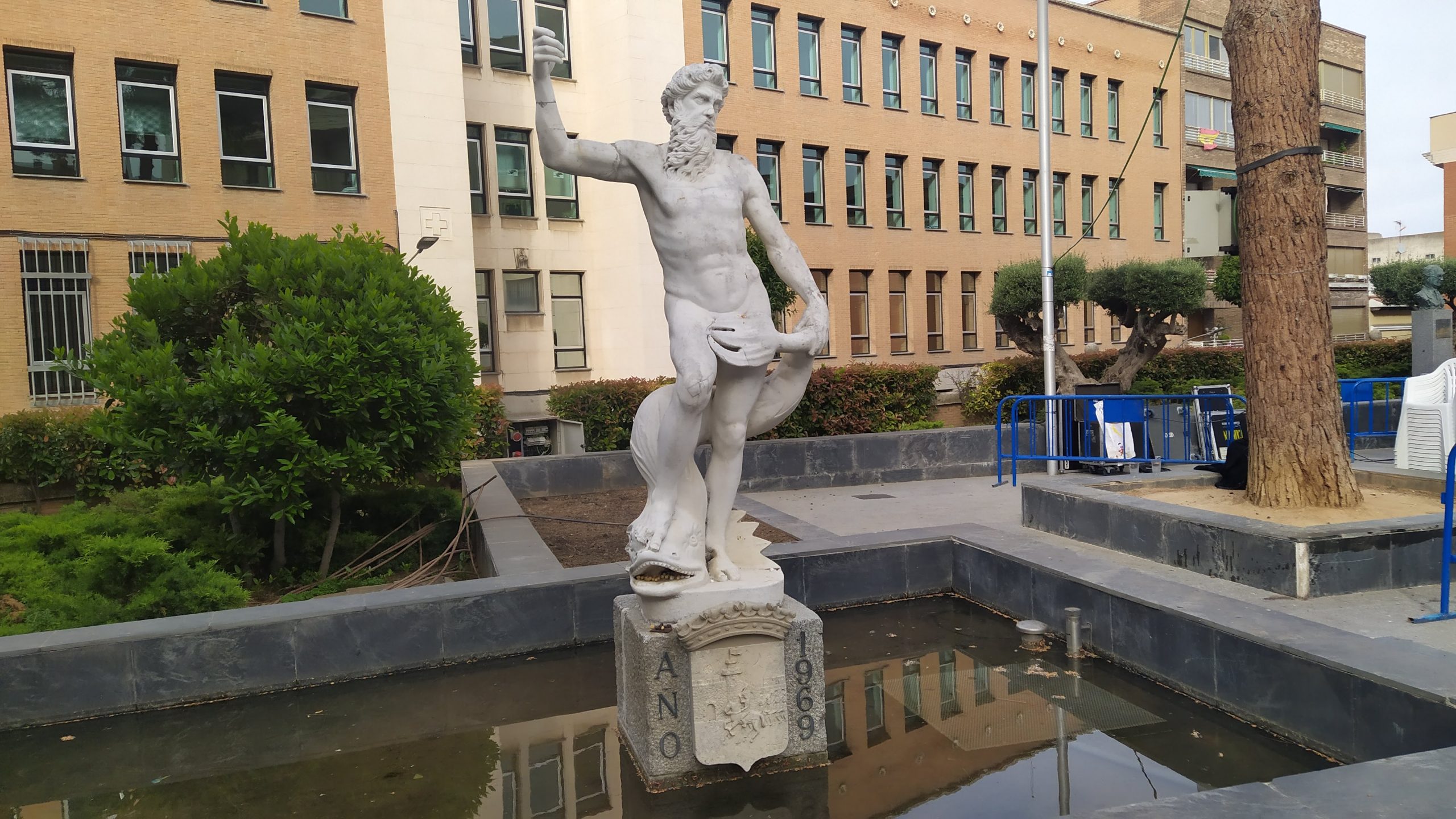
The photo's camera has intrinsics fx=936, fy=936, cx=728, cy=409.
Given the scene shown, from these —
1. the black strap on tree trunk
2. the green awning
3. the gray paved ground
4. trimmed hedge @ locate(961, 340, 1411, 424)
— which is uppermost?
the green awning

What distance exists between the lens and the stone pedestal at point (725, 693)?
3.84 m

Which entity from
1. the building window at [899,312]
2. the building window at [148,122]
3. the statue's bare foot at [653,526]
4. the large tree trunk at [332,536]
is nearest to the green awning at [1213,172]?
the building window at [899,312]

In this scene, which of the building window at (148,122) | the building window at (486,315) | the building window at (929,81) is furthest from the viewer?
the building window at (929,81)

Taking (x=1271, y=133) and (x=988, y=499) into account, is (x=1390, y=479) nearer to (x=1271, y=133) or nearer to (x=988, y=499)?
(x=1271, y=133)

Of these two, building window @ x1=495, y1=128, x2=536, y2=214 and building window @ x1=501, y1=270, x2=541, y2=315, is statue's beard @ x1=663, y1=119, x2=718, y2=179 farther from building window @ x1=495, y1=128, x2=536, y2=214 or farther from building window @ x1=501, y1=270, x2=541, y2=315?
building window @ x1=495, y1=128, x2=536, y2=214

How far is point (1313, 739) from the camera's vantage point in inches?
154

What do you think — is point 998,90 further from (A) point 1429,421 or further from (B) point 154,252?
(B) point 154,252

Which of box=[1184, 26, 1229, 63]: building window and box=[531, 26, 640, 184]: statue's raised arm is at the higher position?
box=[1184, 26, 1229, 63]: building window

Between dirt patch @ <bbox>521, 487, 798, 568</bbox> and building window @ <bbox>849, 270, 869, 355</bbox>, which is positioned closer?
dirt patch @ <bbox>521, 487, 798, 568</bbox>

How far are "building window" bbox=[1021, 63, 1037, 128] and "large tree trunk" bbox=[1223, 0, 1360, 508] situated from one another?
2528 centimetres

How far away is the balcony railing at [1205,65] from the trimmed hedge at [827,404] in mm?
27783

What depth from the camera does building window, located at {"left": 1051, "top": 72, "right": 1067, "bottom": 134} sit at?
3123 centimetres

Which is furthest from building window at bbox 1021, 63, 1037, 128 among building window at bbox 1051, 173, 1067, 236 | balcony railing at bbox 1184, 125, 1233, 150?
balcony railing at bbox 1184, 125, 1233, 150

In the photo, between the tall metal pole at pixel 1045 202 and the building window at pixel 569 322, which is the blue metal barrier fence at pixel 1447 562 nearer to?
the tall metal pole at pixel 1045 202
